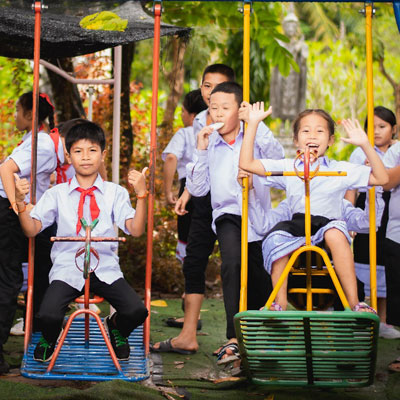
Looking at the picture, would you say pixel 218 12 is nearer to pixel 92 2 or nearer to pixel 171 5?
pixel 171 5

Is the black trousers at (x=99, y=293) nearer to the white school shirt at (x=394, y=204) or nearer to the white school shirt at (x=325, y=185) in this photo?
the white school shirt at (x=325, y=185)

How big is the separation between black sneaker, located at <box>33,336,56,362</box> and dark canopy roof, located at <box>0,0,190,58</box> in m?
1.93

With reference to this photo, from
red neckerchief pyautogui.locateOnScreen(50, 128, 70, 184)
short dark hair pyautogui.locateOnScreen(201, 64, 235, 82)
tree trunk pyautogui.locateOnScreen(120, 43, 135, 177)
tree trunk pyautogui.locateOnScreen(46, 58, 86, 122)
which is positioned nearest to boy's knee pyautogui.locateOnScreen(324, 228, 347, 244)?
short dark hair pyautogui.locateOnScreen(201, 64, 235, 82)

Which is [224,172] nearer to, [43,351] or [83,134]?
[83,134]

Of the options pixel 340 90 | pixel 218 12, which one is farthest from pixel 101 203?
pixel 340 90

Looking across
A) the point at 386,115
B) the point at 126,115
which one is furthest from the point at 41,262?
the point at 126,115

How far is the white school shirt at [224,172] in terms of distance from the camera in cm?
493

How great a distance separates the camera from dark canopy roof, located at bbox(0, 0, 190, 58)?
489 cm

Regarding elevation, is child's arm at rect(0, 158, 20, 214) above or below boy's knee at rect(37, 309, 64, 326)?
above

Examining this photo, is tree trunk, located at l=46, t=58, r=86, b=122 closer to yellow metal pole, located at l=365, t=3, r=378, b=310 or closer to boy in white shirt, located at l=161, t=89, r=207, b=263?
boy in white shirt, located at l=161, t=89, r=207, b=263

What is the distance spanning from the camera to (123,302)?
4.61 meters

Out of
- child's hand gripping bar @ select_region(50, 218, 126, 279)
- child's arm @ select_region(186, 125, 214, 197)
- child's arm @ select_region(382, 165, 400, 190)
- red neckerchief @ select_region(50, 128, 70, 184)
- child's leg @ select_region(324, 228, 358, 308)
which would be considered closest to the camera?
child's hand gripping bar @ select_region(50, 218, 126, 279)

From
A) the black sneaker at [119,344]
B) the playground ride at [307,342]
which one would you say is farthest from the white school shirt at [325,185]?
the black sneaker at [119,344]

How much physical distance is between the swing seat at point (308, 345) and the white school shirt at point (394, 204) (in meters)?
1.43
